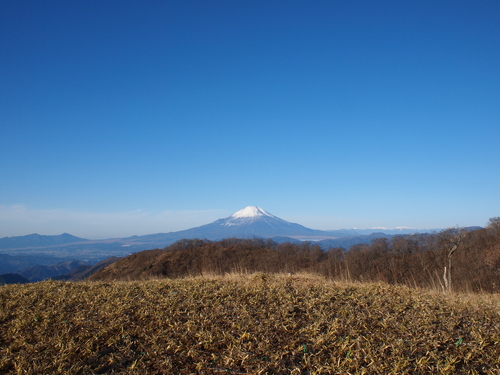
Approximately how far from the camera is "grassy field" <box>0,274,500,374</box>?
362 centimetres

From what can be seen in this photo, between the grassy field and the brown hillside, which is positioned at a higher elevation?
the grassy field

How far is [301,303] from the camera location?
18.8ft

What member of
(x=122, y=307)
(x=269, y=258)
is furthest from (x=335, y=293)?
(x=269, y=258)

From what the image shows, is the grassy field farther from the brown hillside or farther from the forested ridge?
the forested ridge

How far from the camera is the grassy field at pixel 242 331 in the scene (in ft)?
11.9

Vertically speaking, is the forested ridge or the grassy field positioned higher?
the grassy field

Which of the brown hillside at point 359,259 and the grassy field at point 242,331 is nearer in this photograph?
the grassy field at point 242,331

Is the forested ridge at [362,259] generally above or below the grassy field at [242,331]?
below

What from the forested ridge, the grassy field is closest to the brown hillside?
the forested ridge

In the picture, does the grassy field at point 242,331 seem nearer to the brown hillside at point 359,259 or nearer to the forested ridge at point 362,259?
the brown hillside at point 359,259


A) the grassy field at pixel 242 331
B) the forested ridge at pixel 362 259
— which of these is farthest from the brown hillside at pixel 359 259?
the grassy field at pixel 242 331

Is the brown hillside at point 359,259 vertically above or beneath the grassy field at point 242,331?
beneath

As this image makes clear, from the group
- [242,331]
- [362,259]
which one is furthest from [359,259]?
[242,331]

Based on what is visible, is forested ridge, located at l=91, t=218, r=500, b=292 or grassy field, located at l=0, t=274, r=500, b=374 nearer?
grassy field, located at l=0, t=274, r=500, b=374
